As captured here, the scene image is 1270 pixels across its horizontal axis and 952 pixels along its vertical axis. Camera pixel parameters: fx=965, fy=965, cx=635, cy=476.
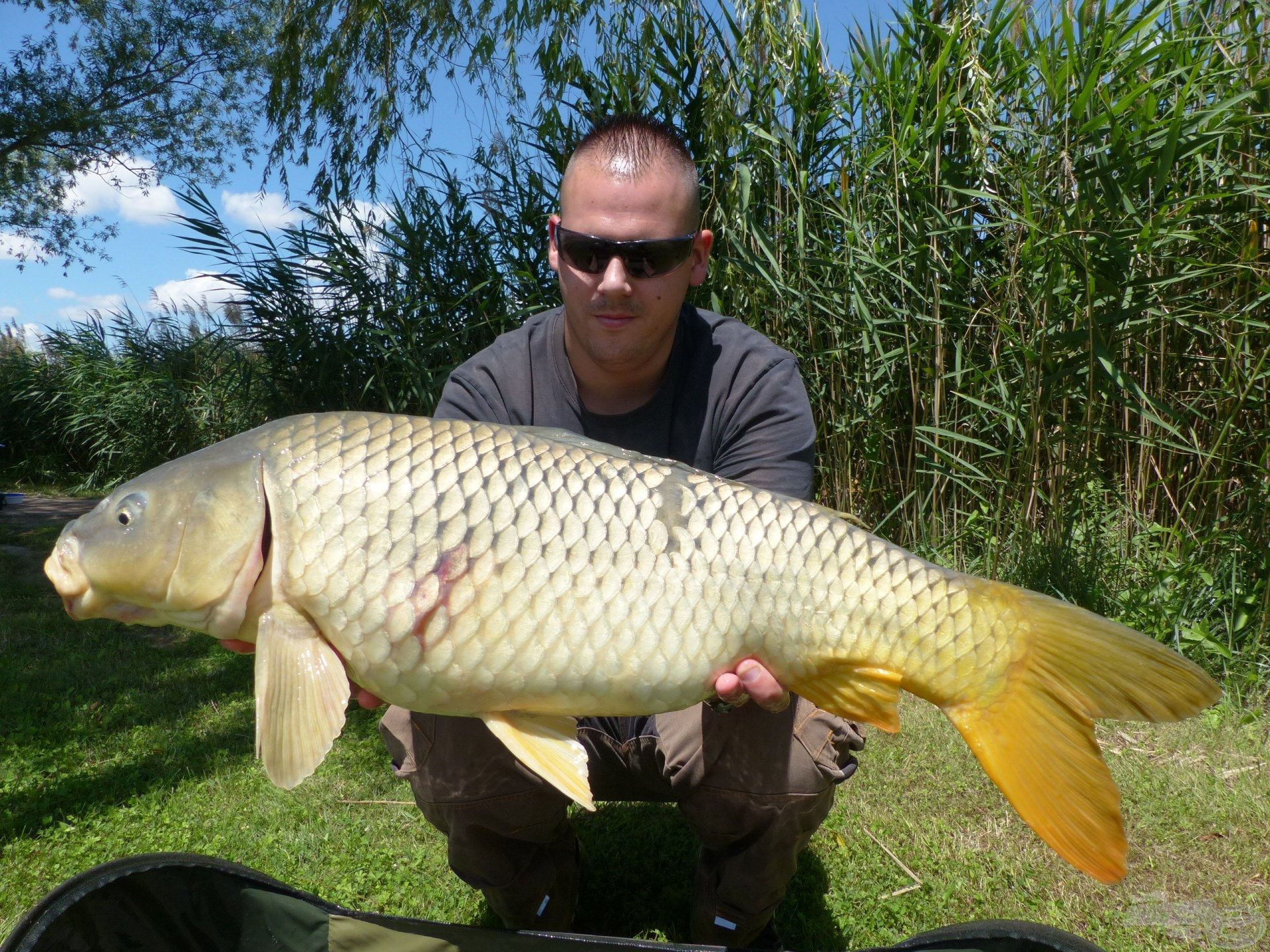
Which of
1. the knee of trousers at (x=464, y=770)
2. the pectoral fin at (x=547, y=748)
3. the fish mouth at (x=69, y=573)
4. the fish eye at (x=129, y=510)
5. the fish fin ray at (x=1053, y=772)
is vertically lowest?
the knee of trousers at (x=464, y=770)

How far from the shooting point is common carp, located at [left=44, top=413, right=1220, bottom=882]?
1176 mm

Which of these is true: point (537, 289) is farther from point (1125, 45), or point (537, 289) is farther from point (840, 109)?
point (1125, 45)

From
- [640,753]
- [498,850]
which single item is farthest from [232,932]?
[640,753]

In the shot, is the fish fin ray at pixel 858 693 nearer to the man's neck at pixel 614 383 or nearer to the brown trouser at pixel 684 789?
the brown trouser at pixel 684 789

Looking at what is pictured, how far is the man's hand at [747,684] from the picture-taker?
126cm

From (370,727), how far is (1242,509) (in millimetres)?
2593

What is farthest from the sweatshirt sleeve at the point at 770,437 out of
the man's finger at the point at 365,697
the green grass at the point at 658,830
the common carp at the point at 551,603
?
the green grass at the point at 658,830

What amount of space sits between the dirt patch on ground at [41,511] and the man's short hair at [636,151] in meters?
5.23

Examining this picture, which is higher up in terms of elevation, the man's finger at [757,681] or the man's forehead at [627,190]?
the man's forehead at [627,190]

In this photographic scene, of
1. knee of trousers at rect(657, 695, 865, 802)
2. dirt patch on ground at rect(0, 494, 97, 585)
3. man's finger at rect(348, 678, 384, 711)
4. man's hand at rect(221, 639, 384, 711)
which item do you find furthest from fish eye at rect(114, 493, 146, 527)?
dirt patch on ground at rect(0, 494, 97, 585)

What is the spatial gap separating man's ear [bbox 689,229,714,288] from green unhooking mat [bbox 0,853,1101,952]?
107 centimetres

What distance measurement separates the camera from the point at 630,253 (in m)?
1.58

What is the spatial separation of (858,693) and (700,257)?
0.86m

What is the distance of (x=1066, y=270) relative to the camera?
2.81 meters
